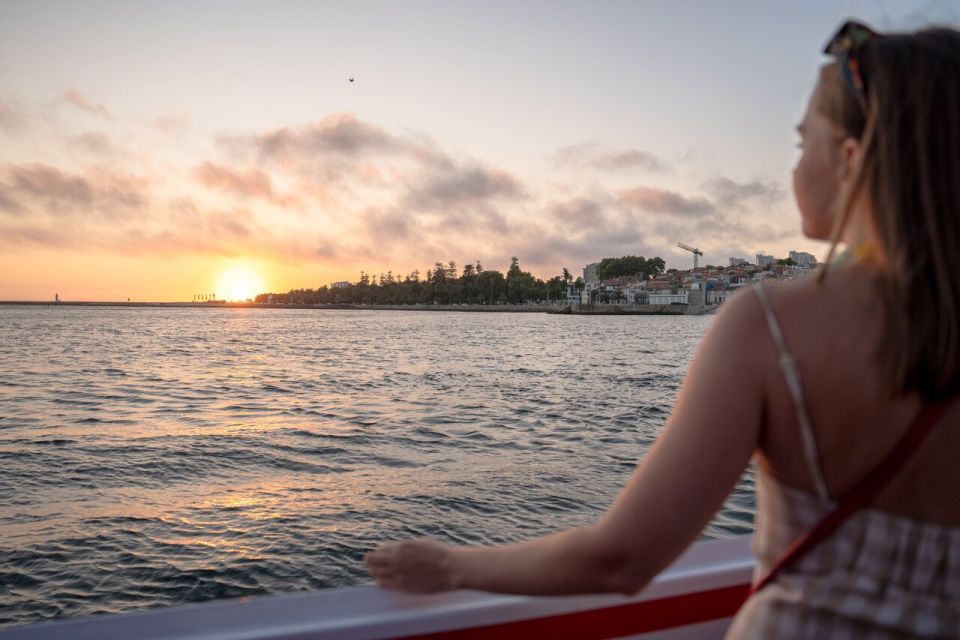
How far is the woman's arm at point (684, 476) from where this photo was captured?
73 centimetres

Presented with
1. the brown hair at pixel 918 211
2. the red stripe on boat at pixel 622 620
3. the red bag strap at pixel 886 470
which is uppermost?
the brown hair at pixel 918 211

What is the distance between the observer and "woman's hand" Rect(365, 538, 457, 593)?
3.14 feet

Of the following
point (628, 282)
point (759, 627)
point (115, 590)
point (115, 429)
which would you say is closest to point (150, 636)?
point (759, 627)

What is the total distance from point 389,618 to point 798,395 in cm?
75

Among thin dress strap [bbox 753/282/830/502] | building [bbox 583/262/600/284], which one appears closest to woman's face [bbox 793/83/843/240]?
thin dress strap [bbox 753/282/830/502]

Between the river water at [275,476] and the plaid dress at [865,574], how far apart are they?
16.9 feet

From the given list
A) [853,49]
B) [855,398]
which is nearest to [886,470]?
[855,398]

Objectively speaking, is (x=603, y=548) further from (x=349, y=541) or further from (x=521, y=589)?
(x=349, y=541)

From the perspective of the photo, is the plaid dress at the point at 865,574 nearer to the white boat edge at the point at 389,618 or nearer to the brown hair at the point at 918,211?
the brown hair at the point at 918,211

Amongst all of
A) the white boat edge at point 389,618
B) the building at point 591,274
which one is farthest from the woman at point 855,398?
the building at point 591,274

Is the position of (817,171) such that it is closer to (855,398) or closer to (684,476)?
(855,398)

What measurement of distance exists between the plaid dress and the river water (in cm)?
516

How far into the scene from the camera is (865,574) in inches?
30.7

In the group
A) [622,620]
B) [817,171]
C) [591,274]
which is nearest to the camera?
[817,171]
